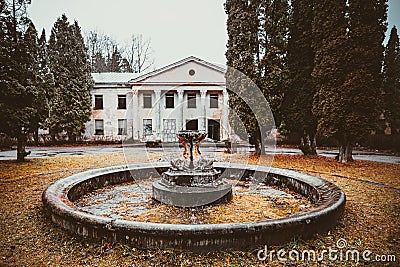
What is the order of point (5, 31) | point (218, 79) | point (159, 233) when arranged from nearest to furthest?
point (159, 233) → point (5, 31) → point (218, 79)

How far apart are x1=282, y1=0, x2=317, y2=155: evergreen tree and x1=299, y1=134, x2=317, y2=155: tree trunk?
4.96 ft

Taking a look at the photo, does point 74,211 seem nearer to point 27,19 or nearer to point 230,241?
point 230,241

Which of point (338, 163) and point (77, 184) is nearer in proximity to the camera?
point (77, 184)

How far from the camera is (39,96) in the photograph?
1456 centimetres

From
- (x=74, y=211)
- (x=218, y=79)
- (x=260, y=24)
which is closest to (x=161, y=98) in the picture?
(x=218, y=79)

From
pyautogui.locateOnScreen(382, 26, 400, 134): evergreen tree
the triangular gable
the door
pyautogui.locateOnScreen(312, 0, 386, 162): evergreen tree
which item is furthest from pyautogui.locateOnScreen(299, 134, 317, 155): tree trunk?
the door

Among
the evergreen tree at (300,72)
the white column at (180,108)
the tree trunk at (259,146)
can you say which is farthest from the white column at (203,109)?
the evergreen tree at (300,72)

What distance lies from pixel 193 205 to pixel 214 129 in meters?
25.2

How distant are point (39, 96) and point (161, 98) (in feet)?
57.3

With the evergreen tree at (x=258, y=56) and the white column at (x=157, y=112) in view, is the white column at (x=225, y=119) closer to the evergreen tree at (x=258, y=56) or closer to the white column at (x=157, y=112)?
the white column at (x=157, y=112)

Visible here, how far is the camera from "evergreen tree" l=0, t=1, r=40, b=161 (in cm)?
1346

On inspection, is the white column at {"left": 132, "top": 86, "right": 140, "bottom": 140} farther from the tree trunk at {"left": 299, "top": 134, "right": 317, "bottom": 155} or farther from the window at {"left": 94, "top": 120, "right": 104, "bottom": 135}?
the tree trunk at {"left": 299, "top": 134, "right": 317, "bottom": 155}

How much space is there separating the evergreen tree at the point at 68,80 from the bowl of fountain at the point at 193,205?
21.5 m

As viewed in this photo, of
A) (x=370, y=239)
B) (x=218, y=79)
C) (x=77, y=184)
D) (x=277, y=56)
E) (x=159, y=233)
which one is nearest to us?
(x=159, y=233)
